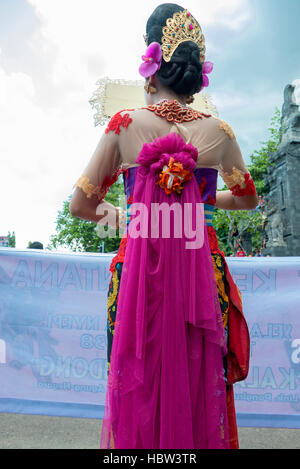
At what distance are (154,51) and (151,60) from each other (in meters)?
0.03

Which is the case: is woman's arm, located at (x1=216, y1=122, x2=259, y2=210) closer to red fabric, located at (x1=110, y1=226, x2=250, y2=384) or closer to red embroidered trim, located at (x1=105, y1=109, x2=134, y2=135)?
red fabric, located at (x1=110, y1=226, x2=250, y2=384)

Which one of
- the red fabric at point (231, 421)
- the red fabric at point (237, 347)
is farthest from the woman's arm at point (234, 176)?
the red fabric at point (231, 421)

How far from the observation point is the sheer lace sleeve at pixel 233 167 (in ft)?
4.99

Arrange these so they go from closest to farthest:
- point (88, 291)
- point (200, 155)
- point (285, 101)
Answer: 1. point (200, 155)
2. point (88, 291)
3. point (285, 101)

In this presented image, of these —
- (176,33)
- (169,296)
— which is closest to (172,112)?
(176,33)

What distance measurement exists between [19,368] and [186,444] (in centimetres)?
232

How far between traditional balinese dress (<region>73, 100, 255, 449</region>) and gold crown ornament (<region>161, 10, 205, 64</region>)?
0.68 feet

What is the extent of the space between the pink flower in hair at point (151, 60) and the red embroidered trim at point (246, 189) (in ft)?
1.96

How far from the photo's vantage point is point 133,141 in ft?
4.60

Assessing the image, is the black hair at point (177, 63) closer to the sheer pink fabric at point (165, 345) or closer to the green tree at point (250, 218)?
the sheer pink fabric at point (165, 345)

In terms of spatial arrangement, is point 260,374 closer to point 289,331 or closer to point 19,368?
point 289,331

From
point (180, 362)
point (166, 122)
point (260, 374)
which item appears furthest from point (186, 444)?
point (260, 374)

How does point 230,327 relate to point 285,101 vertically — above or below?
below
